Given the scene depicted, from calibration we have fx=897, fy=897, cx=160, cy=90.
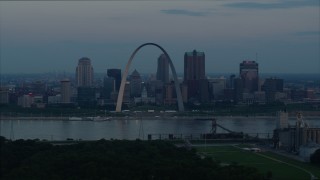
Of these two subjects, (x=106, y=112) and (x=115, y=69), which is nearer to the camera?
(x=106, y=112)

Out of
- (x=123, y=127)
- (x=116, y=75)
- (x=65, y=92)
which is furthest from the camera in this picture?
(x=116, y=75)

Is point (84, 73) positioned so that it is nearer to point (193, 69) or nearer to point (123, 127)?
point (193, 69)

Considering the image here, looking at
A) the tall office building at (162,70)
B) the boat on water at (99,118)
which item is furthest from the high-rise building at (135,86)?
the boat on water at (99,118)

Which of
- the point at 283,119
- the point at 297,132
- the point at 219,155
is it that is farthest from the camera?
the point at 283,119

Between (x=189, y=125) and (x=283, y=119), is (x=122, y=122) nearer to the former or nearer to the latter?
(x=189, y=125)

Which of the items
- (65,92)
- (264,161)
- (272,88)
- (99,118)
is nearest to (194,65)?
(272,88)

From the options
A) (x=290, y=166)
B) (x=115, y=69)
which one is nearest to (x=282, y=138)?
(x=290, y=166)
